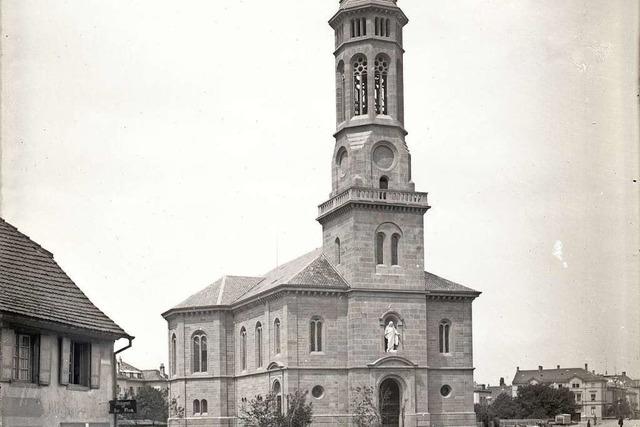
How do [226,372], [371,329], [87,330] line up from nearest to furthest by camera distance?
[87,330] < [371,329] < [226,372]

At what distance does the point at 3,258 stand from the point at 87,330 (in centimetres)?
296

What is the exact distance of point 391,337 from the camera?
61469 millimetres

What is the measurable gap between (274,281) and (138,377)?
8307 centimetres

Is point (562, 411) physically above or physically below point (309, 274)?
below

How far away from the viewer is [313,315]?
203 feet

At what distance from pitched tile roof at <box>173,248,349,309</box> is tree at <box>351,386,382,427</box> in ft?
21.0

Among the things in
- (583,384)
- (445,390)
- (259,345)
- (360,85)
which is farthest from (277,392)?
(583,384)

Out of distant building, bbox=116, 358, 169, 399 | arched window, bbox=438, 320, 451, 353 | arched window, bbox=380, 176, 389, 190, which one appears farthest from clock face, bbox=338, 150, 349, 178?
distant building, bbox=116, 358, 169, 399

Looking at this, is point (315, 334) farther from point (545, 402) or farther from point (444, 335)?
point (545, 402)

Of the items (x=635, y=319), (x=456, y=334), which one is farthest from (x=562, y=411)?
(x=635, y=319)

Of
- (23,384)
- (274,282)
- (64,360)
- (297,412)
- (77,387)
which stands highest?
(274,282)

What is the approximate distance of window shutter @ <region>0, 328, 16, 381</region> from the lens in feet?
77.8

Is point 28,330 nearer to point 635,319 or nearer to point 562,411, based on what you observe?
point 635,319

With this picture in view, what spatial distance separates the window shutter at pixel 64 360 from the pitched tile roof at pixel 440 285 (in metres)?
39.9
